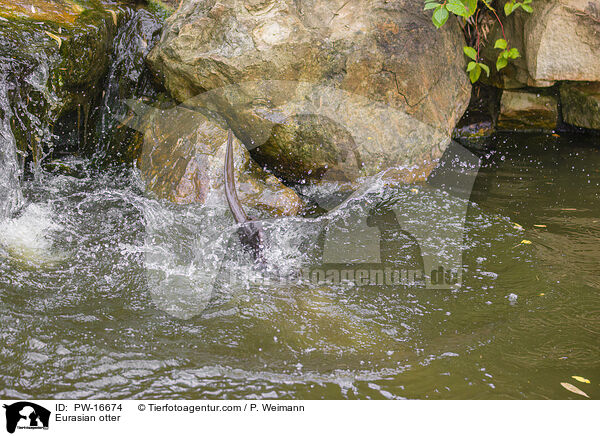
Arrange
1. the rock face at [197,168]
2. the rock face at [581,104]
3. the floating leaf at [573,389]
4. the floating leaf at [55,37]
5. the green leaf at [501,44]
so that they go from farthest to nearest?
the rock face at [581,104], the green leaf at [501,44], the rock face at [197,168], the floating leaf at [55,37], the floating leaf at [573,389]

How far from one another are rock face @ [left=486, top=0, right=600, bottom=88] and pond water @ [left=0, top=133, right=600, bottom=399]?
159 cm

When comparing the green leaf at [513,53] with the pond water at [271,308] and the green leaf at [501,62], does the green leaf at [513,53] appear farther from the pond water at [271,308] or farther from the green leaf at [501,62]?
the pond water at [271,308]

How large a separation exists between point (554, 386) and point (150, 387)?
176cm

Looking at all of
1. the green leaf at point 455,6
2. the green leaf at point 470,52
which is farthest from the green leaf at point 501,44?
the green leaf at point 455,6

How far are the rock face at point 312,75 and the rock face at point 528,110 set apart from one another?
164 cm

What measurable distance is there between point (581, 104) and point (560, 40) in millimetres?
942

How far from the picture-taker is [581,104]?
528 centimetres

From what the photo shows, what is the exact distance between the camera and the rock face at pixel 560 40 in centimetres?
459

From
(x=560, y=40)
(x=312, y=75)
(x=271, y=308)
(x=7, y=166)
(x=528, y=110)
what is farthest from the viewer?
(x=528, y=110)

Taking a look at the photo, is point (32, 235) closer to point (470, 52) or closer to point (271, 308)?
point (271, 308)

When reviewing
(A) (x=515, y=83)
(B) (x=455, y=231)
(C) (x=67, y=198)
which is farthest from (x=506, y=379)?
(A) (x=515, y=83)

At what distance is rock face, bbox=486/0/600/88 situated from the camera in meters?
4.59

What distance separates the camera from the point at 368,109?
4.05m

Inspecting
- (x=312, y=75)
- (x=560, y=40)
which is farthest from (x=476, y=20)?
(x=312, y=75)
